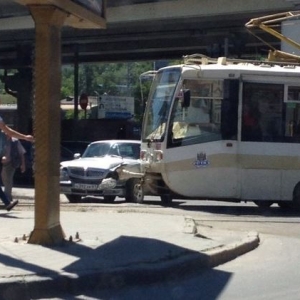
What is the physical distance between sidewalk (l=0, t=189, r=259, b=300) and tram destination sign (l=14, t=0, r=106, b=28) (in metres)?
2.79

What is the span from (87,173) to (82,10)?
35.2 feet

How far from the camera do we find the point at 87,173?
22.1 metres

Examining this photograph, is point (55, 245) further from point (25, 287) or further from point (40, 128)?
point (25, 287)

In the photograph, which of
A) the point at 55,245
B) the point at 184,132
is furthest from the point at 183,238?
the point at 184,132

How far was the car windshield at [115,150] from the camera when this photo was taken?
2352 cm

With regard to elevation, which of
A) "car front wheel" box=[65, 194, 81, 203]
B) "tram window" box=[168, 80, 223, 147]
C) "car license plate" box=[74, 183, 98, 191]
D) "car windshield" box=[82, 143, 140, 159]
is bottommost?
"car front wheel" box=[65, 194, 81, 203]

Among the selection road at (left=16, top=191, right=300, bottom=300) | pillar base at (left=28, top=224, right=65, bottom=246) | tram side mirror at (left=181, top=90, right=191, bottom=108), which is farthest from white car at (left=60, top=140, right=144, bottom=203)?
pillar base at (left=28, top=224, right=65, bottom=246)

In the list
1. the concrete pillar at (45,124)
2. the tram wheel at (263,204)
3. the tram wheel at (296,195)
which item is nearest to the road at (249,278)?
the concrete pillar at (45,124)

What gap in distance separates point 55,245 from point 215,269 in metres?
2.01

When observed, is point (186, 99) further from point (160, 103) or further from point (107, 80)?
point (107, 80)

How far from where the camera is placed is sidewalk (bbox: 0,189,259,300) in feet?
30.5

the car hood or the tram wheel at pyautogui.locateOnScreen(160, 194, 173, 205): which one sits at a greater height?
the car hood

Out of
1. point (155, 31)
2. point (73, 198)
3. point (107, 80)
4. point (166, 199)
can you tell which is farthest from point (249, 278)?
point (107, 80)

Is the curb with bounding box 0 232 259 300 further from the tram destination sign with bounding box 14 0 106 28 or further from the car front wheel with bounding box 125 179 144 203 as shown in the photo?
the car front wheel with bounding box 125 179 144 203
